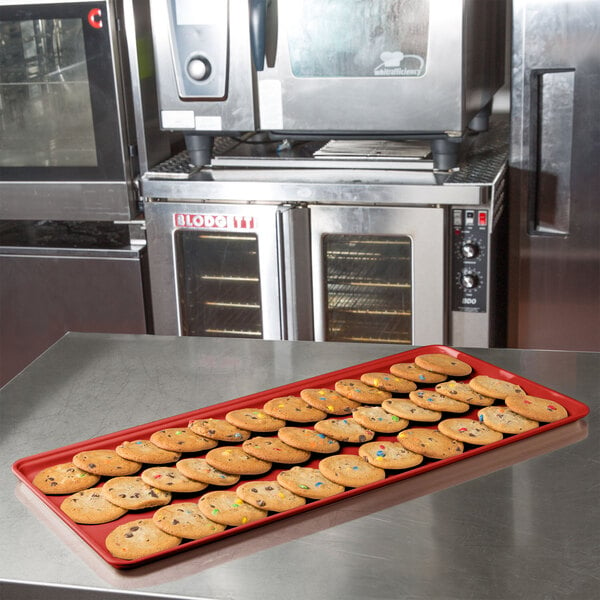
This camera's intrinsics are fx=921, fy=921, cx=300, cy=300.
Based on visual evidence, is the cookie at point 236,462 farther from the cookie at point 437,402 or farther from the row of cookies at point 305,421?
the cookie at point 437,402

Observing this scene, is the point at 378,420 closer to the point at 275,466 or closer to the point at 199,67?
the point at 275,466

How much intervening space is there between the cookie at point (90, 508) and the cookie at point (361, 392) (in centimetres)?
42

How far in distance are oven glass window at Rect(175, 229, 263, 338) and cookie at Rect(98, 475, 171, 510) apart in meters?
1.54

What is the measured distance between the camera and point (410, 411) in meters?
1.38

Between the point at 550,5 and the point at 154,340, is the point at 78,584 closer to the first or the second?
the point at 154,340

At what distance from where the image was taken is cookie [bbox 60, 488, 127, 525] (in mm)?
1143

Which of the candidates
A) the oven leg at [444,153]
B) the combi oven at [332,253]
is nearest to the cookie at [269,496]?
the combi oven at [332,253]

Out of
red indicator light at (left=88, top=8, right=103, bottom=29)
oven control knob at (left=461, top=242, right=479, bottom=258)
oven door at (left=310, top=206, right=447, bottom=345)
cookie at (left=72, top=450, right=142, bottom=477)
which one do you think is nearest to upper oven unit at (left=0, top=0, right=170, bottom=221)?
red indicator light at (left=88, top=8, right=103, bottom=29)

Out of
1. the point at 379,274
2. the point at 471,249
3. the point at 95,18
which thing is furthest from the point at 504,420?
the point at 95,18

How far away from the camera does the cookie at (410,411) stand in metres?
1.36

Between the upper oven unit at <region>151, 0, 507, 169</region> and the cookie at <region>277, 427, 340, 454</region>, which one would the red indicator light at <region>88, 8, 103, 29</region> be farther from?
the cookie at <region>277, 427, 340, 454</region>

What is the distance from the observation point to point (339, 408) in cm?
140

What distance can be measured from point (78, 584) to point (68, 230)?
2.10 meters

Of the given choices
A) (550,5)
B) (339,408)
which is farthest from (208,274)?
(339,408)
